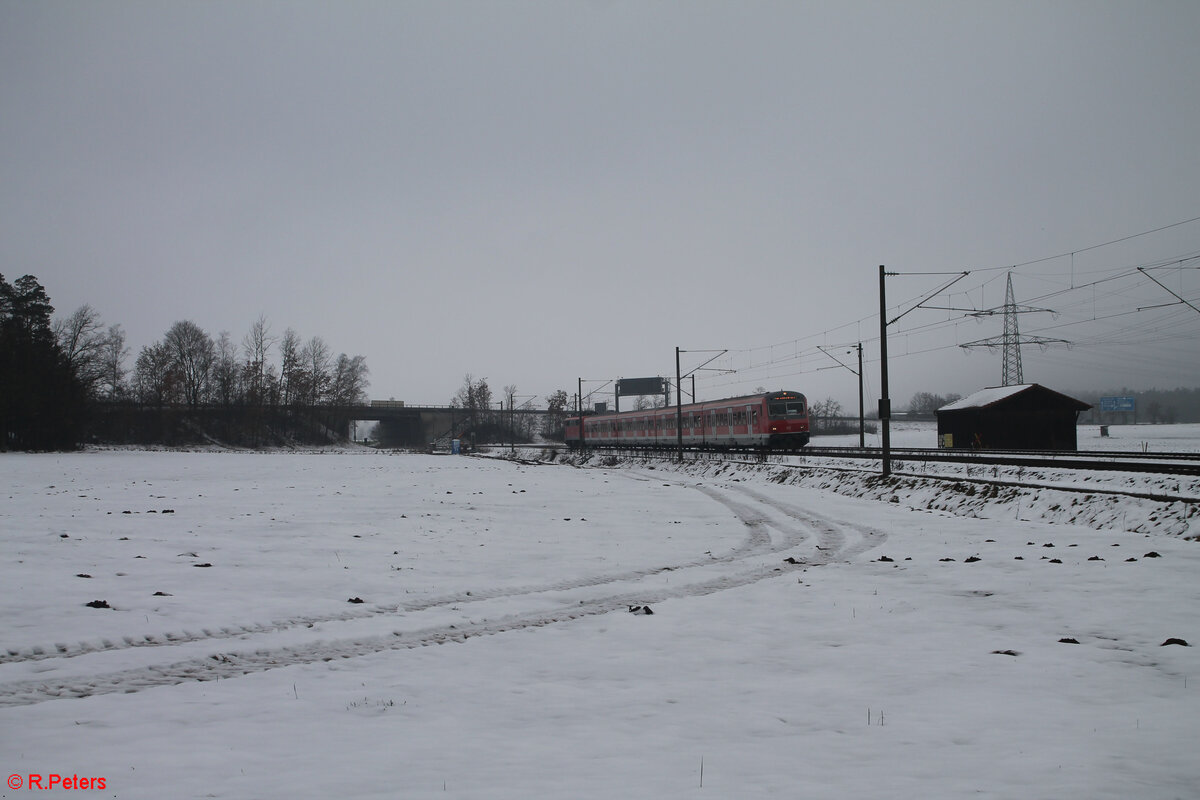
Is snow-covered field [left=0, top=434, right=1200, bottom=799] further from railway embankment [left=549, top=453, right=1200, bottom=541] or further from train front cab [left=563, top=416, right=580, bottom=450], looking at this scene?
train front cab [left=563, top=416, right=580, bottom=450]

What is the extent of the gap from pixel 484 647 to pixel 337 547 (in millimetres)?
7156

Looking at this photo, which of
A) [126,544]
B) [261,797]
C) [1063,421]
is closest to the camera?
[261,797]

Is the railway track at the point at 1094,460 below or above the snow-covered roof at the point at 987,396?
below

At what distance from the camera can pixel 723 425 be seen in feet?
170

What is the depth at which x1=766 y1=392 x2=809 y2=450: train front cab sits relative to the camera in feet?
147

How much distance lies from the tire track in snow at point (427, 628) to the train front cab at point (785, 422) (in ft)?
96.3

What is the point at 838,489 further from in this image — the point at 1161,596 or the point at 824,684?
the point at 824,684

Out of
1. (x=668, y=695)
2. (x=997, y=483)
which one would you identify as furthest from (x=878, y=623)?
(x=997, y=483)

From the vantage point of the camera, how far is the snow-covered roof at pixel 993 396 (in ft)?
151

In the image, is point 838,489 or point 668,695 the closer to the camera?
point 668,695

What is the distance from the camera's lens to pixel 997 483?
21.5 m

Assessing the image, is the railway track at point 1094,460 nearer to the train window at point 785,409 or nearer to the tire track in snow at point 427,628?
the train window at point 785,409

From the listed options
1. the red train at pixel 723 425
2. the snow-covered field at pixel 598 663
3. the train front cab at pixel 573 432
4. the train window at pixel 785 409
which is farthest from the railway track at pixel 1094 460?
the train front cab at pixel 573 432

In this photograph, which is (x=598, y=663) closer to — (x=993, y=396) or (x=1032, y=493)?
(x=1032, y=493)
